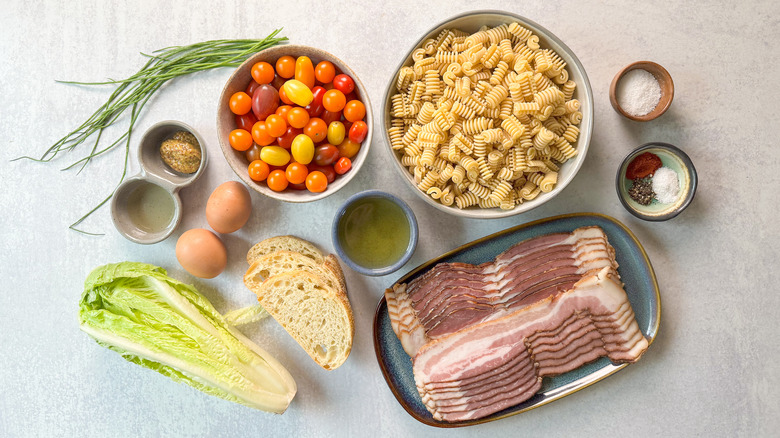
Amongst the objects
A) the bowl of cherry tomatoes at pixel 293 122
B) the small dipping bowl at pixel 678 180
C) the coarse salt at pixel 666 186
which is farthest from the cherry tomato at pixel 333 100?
the coarse salt at pixel 666 186

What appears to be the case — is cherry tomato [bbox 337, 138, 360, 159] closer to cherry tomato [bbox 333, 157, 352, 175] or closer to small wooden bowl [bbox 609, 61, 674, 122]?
cherry tomato [bbox 333, 157, 352, 175]

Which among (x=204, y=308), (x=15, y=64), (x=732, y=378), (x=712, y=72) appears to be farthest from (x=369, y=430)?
(x=15, y=64)

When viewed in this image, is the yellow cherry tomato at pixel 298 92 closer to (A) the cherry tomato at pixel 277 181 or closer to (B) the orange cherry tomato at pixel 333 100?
(B) the orange cherry tomato at pixel 333 100

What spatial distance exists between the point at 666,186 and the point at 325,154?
4.48 ft

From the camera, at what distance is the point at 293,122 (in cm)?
186

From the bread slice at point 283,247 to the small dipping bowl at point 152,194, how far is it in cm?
35

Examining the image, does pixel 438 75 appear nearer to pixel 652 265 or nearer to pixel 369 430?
pixel 652 265

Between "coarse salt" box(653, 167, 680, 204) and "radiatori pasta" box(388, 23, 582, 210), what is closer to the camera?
"radiatori pasta" box(388, 23, 582, 210)

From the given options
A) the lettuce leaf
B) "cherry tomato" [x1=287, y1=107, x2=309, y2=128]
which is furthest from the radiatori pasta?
the lettuce leaf

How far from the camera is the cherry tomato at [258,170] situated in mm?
1894

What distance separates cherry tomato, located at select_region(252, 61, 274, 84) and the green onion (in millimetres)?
262

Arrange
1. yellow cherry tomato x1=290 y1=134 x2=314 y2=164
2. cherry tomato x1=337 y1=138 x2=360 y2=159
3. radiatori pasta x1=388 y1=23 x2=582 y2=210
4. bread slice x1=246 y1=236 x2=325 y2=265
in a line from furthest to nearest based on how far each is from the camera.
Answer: bread slice x1=246 y1=236 x2=325 y2=265, cherry tomato x1=337 y1=138 x2=360 y2=159, yellow cherry tomato x1=290 y1=134 x2=314 y2=164, radiatori pasta x1=388 y1=23 x2=582 y2=210

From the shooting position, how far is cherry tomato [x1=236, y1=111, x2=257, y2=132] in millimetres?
1927

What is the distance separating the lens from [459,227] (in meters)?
2.16
